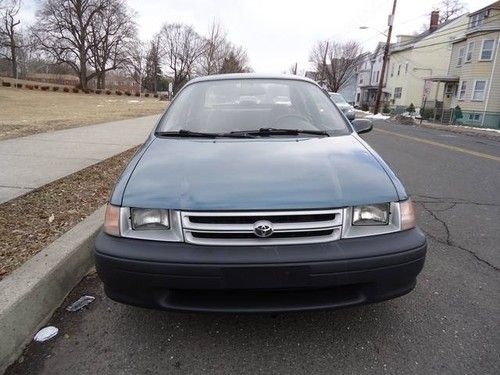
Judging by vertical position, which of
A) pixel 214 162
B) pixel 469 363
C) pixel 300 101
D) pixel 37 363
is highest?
pixel 300 101

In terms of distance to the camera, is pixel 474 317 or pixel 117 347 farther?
pixel 474 317

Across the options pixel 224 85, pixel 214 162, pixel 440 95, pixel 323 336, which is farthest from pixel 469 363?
pixel 440 95

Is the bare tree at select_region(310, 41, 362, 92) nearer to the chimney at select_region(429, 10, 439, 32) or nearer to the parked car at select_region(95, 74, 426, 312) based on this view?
the chimney at select_region(429, 10, 439, 32)

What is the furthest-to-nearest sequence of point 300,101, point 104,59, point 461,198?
point 104,59 < point 461,198 < point 300,101

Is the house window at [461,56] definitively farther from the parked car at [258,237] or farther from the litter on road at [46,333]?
Result: the litter on road at [46,333]

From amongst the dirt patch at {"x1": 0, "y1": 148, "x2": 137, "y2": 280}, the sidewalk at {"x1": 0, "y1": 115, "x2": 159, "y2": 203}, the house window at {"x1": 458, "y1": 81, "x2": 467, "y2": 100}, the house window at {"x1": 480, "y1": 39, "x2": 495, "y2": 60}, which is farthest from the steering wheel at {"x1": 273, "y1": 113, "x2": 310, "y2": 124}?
the house window at {"x1": 458, "y1": 81, "x2": 467, "y2": 100}

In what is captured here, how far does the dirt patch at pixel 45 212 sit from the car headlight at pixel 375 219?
2.31 m

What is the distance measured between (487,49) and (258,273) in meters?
30.9

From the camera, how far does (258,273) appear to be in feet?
6.63

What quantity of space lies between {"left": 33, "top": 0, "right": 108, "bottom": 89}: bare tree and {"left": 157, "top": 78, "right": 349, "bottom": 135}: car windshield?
5830cm

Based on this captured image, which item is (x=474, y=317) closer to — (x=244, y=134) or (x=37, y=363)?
(x=244, y=134)

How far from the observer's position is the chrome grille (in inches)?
82.3

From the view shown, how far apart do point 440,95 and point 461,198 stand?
3431 cm

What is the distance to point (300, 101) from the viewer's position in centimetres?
373
